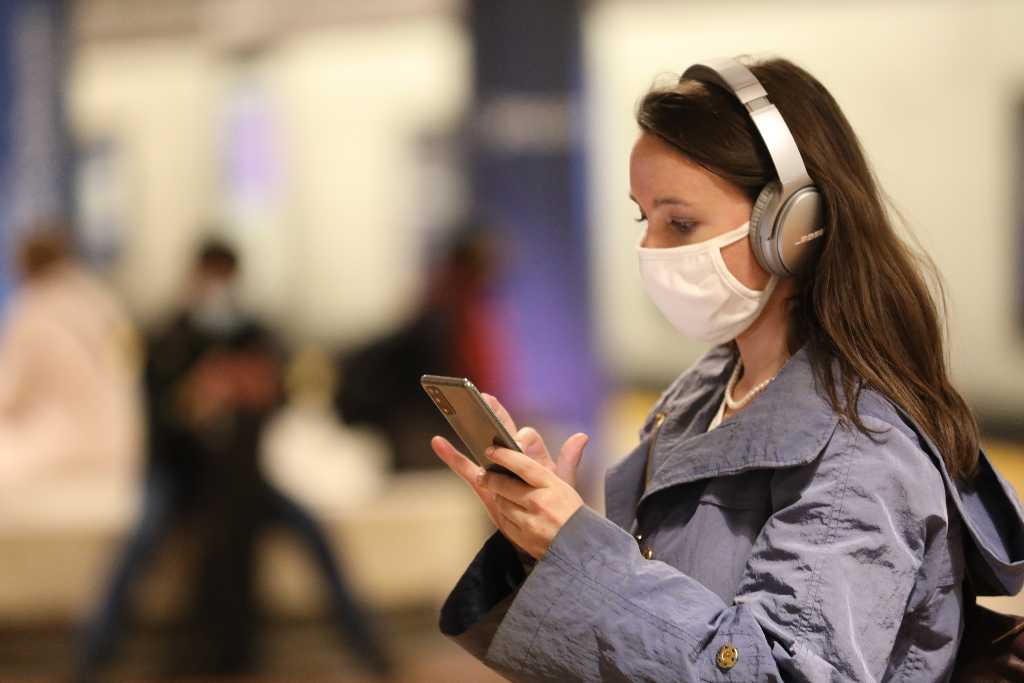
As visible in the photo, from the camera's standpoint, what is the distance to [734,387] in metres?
1.69

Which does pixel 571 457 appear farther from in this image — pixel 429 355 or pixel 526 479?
pixel 429 355

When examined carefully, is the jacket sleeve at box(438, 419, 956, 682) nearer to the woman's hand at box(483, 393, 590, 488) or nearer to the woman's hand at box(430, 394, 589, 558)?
the woman's hand at box(430, 394, 589, 558)

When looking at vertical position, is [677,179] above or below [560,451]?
above

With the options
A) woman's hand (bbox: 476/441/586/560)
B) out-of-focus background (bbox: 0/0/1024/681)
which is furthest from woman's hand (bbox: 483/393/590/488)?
out-of-focus background (bbox: 0/0/1024/681)

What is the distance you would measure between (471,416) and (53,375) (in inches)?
195

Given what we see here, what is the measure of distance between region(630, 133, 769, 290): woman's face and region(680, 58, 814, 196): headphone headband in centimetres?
6

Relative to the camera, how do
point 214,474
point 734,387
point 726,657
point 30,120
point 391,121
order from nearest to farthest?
point 726,657 < point 734,387 < point 214,474 < point 30,120 < point 391,121

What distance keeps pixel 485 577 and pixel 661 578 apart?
29 cm

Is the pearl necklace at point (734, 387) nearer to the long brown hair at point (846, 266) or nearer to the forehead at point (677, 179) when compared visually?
the long brown hair at point (846, 266)

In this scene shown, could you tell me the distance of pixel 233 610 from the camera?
548 centimetres

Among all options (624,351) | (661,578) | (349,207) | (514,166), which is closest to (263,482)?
(514,166)

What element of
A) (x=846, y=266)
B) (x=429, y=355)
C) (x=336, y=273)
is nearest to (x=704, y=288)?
(x=846, y=266)

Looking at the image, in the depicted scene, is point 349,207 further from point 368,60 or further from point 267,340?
point 267,340

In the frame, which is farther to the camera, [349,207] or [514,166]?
[349,207]
